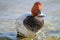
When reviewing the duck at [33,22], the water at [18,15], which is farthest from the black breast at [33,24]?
the water at [18,15]

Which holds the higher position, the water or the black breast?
the water

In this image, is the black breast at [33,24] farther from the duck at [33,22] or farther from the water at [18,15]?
the water at [18,15]

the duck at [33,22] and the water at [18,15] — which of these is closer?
the duck at [33,22]

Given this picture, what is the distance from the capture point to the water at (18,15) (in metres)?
6.40

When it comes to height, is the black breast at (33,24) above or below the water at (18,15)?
below

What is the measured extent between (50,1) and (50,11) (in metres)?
1.09

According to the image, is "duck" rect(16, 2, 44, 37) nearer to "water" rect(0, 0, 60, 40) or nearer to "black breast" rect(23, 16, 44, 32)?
"black breast" rect(23, 16, 44, 32)

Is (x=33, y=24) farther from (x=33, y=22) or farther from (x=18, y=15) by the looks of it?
(x=18, y=15)

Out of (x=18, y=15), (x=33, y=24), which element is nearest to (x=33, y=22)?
(x=33, y=24)

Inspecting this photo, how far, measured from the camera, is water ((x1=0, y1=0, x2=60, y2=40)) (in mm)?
6402

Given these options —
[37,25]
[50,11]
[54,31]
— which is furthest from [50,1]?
[37,25]

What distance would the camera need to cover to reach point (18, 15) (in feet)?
25.1

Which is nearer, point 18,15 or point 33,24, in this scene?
point 33,24

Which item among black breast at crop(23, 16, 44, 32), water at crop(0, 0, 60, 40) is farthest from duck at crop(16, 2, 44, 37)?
water at crop(0, 0, 60, 40)
